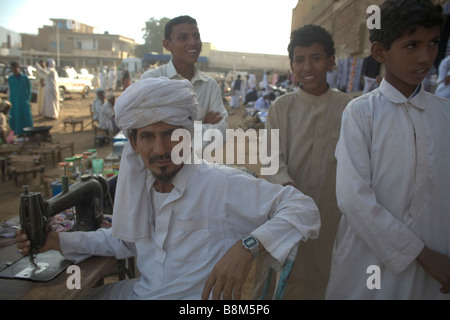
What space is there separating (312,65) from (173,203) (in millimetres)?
1377

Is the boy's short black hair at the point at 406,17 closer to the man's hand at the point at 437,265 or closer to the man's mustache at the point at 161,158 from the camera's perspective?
the man's hand at the point at 437,265

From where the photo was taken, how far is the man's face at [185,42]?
3.00 m

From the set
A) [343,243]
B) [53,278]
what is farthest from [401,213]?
[53,278]

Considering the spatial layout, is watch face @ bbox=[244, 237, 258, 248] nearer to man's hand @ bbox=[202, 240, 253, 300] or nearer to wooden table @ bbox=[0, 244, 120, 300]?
man's hand @ bbox=[202, 240, 253, 300]

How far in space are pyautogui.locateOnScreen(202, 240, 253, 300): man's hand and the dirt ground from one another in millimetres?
2220

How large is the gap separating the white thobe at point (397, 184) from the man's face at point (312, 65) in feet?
2.40

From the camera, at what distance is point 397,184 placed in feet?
5.00

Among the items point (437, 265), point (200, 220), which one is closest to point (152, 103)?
point (200, 220)

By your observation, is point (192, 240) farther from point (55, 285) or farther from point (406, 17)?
point (406, 17)

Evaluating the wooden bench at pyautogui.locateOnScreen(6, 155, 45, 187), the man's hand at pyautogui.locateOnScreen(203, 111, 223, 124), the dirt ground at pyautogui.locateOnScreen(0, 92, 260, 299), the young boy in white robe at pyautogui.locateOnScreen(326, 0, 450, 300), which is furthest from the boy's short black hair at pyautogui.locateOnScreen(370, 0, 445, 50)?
the wooden bench at pyautogui.locateOnScreen(6, 155, 45, 187)

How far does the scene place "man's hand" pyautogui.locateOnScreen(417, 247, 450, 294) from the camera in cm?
142

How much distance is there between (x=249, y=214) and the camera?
5.10 feet

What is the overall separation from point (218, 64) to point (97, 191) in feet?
157

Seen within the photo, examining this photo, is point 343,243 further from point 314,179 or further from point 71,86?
point 71,86
